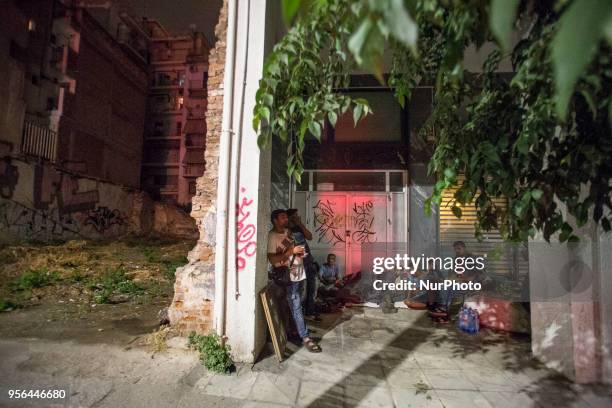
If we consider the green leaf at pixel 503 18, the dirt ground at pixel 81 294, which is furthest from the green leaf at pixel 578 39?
the dirt ground at pixel 81 294

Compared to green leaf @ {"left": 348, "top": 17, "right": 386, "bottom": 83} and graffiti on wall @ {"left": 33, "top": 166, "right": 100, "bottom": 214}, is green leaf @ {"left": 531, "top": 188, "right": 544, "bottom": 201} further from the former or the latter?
graffiti on wall @ {"left": 33, "top": 166, "right": 100, "bottom": 214}

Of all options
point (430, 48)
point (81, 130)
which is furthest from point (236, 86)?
point (81, 130)

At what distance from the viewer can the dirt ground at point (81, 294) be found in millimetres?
4367

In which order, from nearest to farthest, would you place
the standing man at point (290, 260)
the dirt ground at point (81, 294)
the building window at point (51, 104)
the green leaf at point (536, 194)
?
the green leaf at point (536, 194), the standing man at point (290, 260), the dirt ground at point (81, 294), the building window at point (51, 104)

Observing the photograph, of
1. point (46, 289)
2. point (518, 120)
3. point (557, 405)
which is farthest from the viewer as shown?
point (46, 289)

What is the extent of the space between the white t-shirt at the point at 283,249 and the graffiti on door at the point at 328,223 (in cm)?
301

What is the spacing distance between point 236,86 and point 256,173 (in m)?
1.08

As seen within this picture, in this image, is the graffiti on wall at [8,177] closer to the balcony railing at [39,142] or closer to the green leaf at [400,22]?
the balcony railing at [39,142]

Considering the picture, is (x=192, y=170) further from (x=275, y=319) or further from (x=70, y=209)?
(x=275, y=319)

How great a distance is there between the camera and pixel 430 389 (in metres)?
3.20

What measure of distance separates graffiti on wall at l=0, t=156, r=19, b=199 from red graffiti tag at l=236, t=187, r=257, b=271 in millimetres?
11808

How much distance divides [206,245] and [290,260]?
1.18m

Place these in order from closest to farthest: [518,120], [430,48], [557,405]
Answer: [518,120] < [430,48] < [557,405]

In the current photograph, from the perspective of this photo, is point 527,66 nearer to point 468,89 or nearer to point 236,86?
point 468,89
